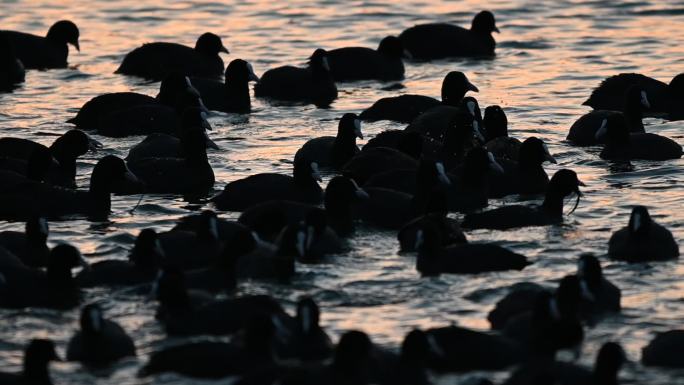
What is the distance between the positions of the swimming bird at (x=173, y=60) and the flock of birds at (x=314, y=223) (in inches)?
71.3

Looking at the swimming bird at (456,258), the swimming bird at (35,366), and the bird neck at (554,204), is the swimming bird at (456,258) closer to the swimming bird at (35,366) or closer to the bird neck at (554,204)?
the bird neck at (554,204)

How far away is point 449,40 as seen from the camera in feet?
92.4

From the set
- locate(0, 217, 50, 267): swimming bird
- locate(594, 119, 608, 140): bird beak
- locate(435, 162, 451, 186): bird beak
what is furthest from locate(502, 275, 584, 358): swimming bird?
locate(594, 119, 608, 140): bird beak

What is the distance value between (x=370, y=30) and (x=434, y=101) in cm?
869

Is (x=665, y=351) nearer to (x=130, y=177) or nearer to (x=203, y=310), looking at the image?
(x=203, y=310)

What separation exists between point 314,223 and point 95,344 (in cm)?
329

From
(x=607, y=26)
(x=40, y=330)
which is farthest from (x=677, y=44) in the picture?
(x=40, y=330)

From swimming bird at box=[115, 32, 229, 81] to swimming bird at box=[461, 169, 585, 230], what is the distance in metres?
10.4

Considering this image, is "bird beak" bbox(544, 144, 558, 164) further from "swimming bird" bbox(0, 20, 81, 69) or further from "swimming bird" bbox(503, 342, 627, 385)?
"swimming bird" bbox(0, 20, 81, 69)

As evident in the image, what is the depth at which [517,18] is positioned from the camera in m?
32.2

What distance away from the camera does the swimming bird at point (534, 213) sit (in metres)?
16.6

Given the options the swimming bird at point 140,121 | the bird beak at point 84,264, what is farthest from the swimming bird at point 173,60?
the bird beak at point 84,264

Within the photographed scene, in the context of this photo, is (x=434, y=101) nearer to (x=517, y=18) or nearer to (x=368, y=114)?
(x=368, y=114)

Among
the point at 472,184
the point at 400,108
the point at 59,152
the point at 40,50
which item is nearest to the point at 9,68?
the point at 40,50
